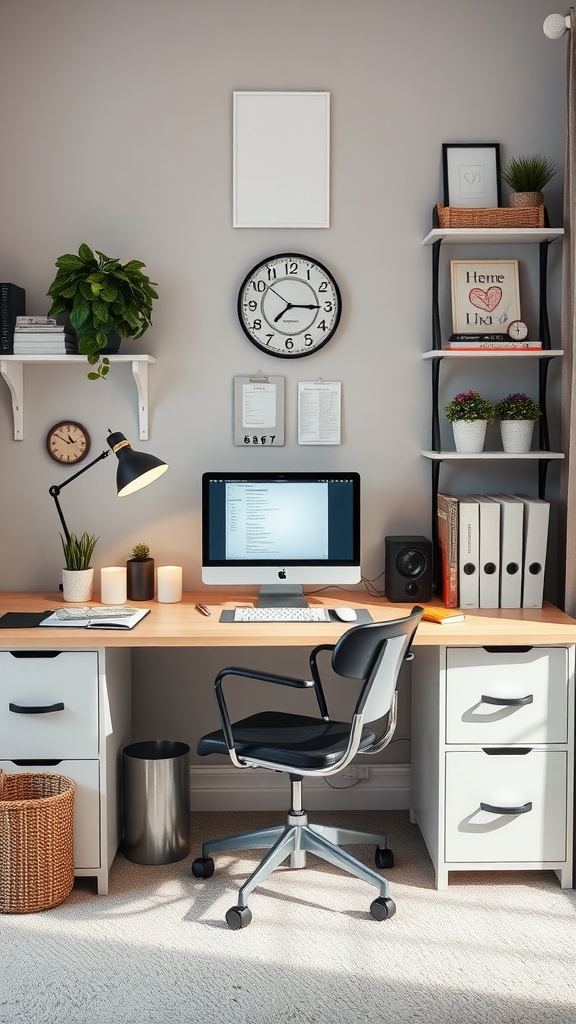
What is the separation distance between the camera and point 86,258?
298 centimetres

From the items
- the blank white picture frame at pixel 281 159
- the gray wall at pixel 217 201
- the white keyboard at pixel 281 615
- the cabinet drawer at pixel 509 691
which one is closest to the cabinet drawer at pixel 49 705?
the white keyboard at pixel 281 615

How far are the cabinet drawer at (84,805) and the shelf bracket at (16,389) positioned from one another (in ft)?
3.69

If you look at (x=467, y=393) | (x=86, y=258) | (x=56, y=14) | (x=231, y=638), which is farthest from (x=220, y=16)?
(x=231, y=638)

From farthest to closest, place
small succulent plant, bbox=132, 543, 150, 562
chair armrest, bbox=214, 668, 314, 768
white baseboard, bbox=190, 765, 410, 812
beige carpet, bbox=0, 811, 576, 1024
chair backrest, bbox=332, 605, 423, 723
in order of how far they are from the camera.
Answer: white baseboard, bbox=190, 765, 410, 812 < small succulent plant, bbox=132, 543, 150, 562 < chair armrest, bbox=214, 668, 314, 768 < chair backrest, bbox=332, 605, 423, 723 < beige carpet, bbox=0, 811, 576, 1024

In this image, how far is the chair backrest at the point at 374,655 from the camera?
2.38 metres

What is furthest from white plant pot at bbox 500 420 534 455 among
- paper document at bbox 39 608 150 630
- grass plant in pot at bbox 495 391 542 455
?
paper document at bbox 39 608 150 630

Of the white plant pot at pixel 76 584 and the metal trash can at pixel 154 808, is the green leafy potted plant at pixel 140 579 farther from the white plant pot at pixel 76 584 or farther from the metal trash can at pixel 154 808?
Answer: the metal trash can at pixel 154 808

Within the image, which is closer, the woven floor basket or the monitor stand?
the woven floor basket

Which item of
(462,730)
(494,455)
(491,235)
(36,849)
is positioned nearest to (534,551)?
(494,455)

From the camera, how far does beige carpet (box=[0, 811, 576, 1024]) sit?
220 cm

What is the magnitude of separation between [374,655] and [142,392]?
130 cm

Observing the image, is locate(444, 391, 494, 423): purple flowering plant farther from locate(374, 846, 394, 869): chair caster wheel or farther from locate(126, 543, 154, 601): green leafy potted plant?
locate(374, 846, 394, 869): chair caster wheel

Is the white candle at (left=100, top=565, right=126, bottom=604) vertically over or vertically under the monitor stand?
over

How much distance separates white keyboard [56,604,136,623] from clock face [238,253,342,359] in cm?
99
